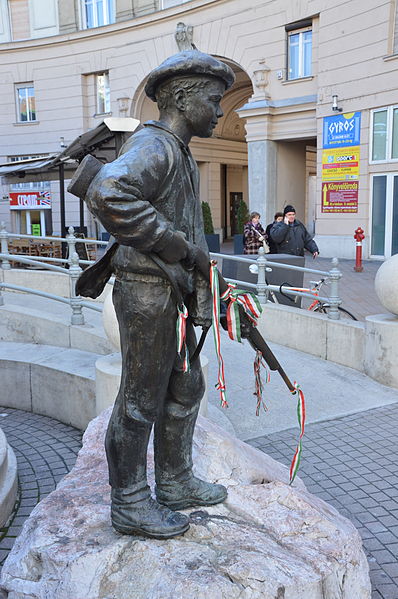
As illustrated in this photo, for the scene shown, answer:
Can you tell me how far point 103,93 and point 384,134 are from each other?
13.2 meters

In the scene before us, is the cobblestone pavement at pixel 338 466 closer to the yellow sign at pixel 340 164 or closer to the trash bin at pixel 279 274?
the trash bin at pixel 279 274

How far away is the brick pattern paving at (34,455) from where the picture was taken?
13.0ft

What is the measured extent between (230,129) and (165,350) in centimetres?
2582

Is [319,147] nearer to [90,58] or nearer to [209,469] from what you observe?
[90,58]

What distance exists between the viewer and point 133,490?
2.52 metres

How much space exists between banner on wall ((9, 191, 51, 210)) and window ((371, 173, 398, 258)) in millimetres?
14681

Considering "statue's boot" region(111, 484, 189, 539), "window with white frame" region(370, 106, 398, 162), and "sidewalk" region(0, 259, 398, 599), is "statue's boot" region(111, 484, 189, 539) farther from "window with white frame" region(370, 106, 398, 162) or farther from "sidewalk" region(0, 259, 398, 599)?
"window with white frame" region(370, 106, 398, 162)

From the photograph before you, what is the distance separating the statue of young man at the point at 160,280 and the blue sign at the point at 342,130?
14.5 metres

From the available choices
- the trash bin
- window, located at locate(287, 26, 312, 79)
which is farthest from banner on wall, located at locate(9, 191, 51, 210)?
the trash bin

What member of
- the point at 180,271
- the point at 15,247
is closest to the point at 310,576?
the point at 180,271

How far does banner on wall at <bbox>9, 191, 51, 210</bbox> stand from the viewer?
2503 centimetres

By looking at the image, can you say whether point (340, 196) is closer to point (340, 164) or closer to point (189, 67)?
point (340, 164)

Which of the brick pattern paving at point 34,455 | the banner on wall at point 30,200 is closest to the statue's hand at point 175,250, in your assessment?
the brick pattern paving at point 34,455

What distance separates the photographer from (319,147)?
17.0m
